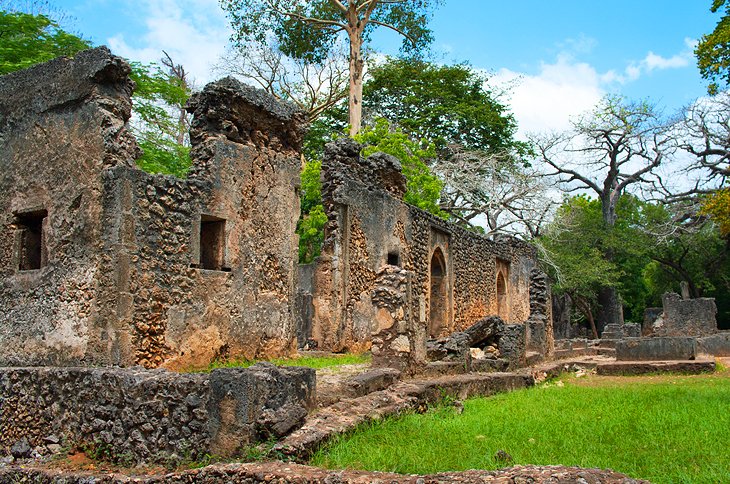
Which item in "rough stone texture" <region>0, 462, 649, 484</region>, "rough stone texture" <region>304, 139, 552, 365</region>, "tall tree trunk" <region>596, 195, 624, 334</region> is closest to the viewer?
"rough stone texture" <region>0, 462, 649, 484</region>

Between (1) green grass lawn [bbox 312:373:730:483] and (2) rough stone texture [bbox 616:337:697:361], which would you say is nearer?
(1) green grass lawn [bbox 312:373:730:483]

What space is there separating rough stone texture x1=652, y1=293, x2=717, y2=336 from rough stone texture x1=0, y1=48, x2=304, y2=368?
23.6m

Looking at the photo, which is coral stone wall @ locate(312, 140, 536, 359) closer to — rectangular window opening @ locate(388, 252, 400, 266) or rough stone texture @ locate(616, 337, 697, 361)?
rectangular window opening @ locate(388, 252, 400, 266)

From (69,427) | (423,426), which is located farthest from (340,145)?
(69,427)

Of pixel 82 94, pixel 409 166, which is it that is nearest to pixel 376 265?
pixel 82 94

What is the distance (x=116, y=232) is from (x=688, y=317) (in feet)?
87.2

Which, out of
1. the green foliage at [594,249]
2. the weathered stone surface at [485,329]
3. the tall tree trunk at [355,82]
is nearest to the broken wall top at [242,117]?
the weathered stone surface at [485,329]

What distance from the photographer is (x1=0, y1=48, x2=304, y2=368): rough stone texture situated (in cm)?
827

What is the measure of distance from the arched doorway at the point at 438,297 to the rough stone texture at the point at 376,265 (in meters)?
0.03

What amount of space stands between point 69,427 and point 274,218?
17.0ft

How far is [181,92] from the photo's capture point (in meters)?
20.5

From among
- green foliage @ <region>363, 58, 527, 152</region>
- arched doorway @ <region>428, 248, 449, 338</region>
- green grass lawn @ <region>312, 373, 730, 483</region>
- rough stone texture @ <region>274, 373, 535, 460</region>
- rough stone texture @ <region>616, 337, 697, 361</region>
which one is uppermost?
green foliage @ <region>363, 58, 527, 152</region>

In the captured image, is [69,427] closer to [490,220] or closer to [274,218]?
[274,218]

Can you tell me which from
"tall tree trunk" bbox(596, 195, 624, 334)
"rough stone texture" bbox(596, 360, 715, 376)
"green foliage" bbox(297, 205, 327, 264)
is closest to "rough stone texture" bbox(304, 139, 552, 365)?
"rough stone texture" bbox(596, 360, 715, 376)
